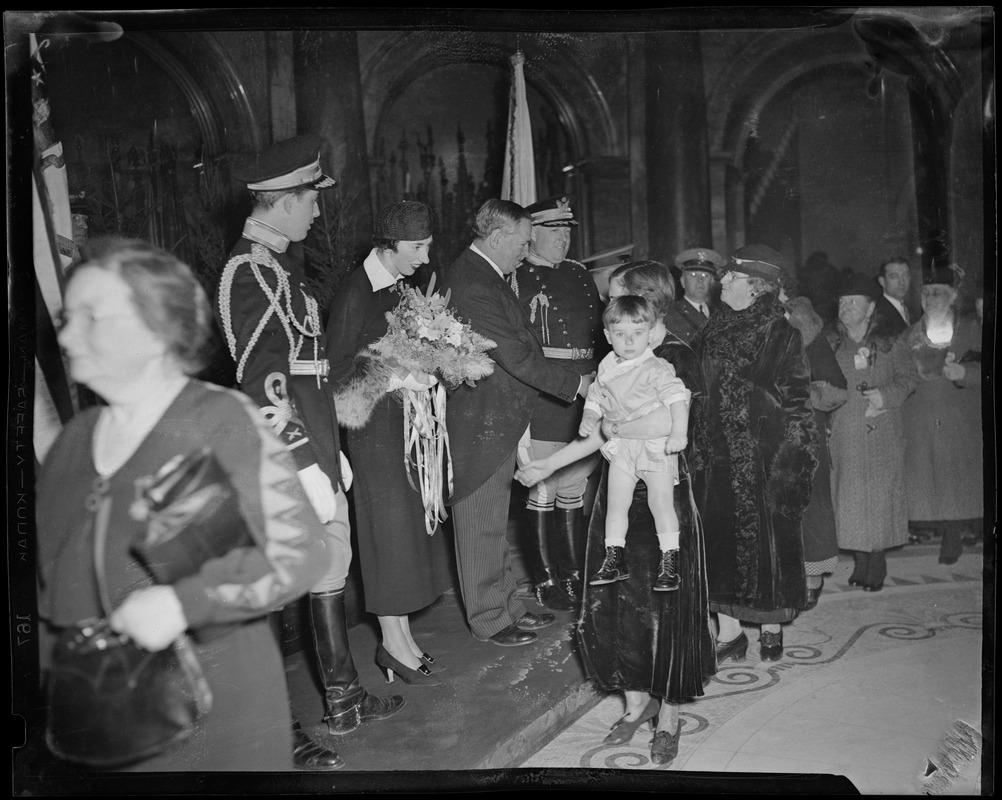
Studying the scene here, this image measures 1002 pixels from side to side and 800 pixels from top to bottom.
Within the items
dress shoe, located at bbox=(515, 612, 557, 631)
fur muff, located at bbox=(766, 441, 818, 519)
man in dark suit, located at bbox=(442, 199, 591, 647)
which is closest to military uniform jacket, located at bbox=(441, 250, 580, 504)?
man in dark suit, located at bbox=(442, 199, 591, 647)

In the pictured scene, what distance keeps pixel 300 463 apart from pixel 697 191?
1709mm

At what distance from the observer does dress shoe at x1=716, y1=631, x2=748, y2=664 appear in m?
3.72

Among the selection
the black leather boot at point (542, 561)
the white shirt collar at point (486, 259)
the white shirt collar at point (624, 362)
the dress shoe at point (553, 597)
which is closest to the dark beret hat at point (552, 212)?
the white shirt collar at point (486, 259)

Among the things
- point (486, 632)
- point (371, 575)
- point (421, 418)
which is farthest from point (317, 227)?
point (486, 632)

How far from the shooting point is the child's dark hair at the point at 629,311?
11.0 feet

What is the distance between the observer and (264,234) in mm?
3188

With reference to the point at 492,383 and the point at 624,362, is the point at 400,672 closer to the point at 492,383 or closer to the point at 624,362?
the point at 492,383

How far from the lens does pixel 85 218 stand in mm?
3312

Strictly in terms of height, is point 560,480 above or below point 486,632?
above

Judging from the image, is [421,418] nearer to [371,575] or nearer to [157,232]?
[371,575]

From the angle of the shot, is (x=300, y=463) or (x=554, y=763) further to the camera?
(x=554, y=763)

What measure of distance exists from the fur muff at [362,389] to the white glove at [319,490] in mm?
256

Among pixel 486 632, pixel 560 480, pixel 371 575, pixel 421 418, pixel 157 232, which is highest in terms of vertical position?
pixel 157 232

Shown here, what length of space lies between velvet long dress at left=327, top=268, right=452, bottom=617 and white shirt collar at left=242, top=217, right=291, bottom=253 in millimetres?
294
